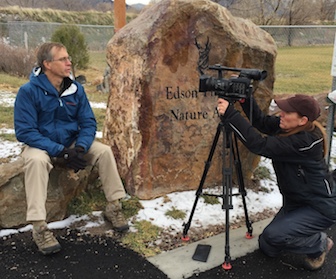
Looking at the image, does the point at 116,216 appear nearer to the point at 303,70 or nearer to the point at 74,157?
the point at 74,157

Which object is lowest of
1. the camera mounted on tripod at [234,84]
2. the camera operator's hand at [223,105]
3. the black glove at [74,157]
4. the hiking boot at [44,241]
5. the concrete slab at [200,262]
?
the concrete slab at [200,262]

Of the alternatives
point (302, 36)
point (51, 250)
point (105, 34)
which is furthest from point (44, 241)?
point (302, 36)

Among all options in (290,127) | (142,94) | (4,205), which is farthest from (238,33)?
(4,205)

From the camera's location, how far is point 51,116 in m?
3.46

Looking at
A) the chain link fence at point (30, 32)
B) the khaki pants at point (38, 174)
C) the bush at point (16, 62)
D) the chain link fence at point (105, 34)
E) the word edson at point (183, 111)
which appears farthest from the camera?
the chain link fence at point (105, 34)

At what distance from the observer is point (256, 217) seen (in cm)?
395

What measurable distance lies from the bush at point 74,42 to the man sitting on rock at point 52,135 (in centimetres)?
825

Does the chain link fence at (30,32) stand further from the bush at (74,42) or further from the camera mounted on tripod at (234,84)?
the camera mounted on tripod at (234,84)

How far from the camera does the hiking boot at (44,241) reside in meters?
3.12

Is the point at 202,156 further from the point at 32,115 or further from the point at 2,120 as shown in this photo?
the point at 2,120

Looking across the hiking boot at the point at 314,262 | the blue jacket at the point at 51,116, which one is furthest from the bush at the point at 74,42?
the hiking boot at the point at 314,262

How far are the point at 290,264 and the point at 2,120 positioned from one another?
5079 mm

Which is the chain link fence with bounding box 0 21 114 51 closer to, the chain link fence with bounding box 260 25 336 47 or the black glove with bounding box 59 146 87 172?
the chain link fence with bounding box 260 25 336 47

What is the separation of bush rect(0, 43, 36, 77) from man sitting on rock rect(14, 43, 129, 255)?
935 cm
